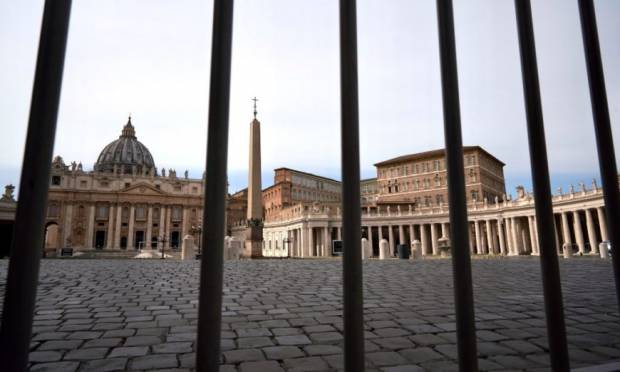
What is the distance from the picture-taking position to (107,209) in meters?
76.9

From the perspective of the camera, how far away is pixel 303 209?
5834cm

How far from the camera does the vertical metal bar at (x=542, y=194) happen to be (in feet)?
5.25

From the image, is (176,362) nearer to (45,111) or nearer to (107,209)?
(45,111)

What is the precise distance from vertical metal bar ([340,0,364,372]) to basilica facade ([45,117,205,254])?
77.1 m

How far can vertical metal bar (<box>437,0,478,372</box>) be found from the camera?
151cm

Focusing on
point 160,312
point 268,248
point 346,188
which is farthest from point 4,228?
point 346,188

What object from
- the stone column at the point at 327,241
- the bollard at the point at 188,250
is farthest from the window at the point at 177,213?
the bollard at the point at 188,250

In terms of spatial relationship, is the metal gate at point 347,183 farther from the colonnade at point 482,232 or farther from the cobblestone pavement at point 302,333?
the colonnade at point 482,232

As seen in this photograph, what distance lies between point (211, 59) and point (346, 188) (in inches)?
29.9

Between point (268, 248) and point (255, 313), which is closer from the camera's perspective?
point (255, 313)

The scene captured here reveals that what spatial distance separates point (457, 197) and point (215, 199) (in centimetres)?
103

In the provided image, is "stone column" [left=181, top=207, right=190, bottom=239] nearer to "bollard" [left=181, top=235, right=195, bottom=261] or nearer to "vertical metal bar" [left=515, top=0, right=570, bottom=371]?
"bollard" [left=181, top=235, right=195, bottom=261]

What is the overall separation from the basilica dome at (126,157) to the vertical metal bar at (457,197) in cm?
10026

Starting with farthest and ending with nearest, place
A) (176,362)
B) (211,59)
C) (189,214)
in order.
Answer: (189,214) < (176,362) < (211,59)
